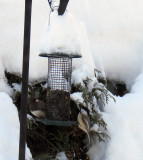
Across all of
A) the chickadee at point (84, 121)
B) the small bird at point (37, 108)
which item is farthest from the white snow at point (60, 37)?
the chickadee at point (84, 121)

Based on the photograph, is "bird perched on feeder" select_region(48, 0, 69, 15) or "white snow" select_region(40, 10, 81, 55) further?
"white snow" select_region(40, 10, 81, 55)

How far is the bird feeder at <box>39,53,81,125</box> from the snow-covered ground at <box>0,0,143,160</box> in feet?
0.93

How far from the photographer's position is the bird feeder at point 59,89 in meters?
2.69

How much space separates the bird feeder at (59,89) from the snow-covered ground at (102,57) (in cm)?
28

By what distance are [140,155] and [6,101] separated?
3.66 feet

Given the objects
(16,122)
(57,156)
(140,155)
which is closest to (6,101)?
(16,122)

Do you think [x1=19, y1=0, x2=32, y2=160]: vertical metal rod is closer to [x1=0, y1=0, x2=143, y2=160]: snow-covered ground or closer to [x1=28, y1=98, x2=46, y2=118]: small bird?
[x1=0, y1=0, x2=143, y2=160]: snow-covered ground

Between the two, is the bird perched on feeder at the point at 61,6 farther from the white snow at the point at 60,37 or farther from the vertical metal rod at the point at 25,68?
the vertical metal rod at the point at 25,68

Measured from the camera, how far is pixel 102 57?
3529 mm

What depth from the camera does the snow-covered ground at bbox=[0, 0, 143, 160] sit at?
9.16ft

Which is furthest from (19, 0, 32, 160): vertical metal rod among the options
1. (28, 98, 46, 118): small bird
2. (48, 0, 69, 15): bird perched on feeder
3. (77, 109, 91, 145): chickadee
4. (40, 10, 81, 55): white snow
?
(77, 109, 91, 145): chickadee

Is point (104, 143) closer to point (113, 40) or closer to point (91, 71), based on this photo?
point (91, 71)

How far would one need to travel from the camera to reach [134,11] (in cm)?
398

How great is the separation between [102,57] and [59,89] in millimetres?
921
